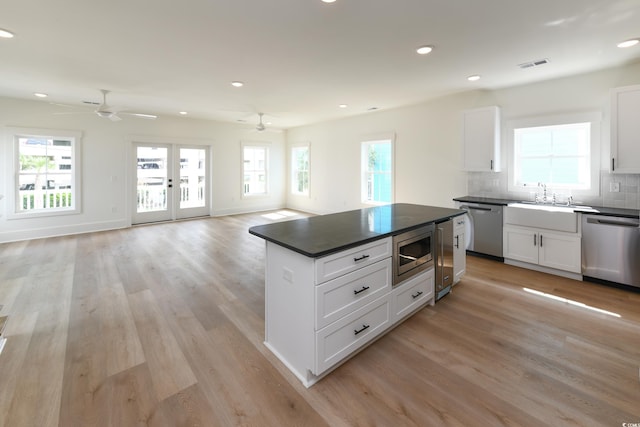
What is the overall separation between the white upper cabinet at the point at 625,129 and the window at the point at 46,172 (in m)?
8.76

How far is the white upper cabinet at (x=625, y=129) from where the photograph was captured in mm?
3344

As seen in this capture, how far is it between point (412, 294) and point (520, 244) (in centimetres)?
245

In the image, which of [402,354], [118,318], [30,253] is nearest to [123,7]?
[118,318]

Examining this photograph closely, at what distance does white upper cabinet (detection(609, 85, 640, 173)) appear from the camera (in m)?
3.34

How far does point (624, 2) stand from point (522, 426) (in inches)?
125

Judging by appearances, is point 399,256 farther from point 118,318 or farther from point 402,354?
point 118,318

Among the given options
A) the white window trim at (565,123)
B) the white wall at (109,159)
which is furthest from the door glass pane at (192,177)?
the white window trim at (565,123)

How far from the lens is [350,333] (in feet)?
6.71

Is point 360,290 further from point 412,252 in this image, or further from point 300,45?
point 300,45

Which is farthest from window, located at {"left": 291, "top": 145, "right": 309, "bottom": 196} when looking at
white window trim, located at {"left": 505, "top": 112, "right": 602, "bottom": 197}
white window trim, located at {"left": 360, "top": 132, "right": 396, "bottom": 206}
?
white window trim, located at {"left": 505, "top": 112, "right": 602, "bottom": 197}

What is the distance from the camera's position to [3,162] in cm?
542

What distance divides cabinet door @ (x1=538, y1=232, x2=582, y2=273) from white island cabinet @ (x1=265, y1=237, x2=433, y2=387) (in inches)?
108

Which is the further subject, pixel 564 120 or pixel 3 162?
pixel 3 162

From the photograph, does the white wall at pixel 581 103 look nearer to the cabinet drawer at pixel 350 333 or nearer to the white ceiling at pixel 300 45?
the white ceiling at pixel 300 45
